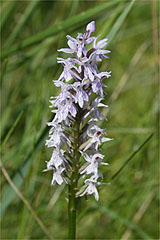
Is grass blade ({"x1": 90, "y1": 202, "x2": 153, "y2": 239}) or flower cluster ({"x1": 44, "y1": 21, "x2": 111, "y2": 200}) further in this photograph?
grass blade ({"x1": 90, "y1": 202, "x2": 153, "y2": 239})

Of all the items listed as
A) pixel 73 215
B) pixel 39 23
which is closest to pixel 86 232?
pixel 73 215

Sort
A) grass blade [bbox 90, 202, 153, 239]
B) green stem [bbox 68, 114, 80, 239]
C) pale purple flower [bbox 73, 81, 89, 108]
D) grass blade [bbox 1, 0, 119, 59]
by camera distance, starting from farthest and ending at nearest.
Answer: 1. grass blade [bbox 90, 202, 153, 239]
2. grass blade [bbox 1, 0, 119, 59]
3. green stem [bbox 68, 114, 80, 239]
4. pale purple flower [bbox 73, 81, 89, 108]

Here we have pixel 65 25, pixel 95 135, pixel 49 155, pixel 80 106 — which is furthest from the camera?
pixel 49 155

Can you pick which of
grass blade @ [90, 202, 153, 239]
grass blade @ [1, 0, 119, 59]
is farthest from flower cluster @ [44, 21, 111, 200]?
grass blade @ [90, 202, 153, 239]

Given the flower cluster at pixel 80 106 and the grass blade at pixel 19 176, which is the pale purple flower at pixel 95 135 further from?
the grass blade at pixel 19 176

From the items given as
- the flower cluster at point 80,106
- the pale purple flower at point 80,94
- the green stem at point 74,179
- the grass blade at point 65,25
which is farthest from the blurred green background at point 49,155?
the pale purple flower at point 80,94

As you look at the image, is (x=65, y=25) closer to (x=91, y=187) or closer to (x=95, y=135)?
(x=95, y=135)

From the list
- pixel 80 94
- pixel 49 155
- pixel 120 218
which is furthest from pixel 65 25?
pixel 120 218

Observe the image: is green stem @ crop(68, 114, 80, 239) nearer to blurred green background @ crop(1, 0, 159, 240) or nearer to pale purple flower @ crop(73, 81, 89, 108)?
pale purple flower @ crop(73, 81, 89, 108)

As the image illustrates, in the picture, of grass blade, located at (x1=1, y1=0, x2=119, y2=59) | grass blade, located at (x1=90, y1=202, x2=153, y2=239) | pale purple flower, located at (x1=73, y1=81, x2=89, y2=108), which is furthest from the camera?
grass blade, located at (x1=90, y1=202, x2=153, y2=239)

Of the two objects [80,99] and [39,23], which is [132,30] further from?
[80,99]
